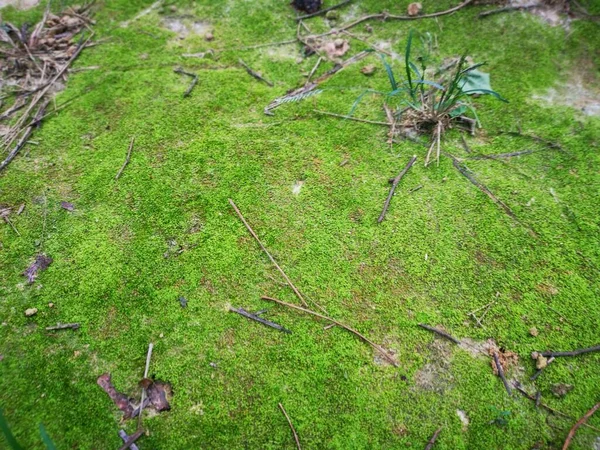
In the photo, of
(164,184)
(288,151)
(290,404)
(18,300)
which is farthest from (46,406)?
(288,151)

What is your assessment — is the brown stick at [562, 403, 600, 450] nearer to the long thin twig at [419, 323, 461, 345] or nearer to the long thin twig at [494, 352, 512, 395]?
the long thin twig at [494, 352, 512, 395]

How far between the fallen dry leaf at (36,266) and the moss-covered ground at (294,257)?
0.04m

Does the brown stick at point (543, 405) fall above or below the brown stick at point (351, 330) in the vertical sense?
below

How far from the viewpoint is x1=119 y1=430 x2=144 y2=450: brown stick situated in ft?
5.14

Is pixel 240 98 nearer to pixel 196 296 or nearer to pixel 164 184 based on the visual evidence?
pixel 164 184

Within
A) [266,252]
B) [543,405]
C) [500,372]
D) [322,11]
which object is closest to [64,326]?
[266,252]

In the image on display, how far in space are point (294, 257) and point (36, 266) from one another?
1354 mm

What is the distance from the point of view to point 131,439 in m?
1.58

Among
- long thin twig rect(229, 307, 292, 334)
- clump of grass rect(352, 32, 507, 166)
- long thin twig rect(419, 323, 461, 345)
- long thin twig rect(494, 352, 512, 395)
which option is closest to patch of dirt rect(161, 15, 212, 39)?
clump of grass rect(352, 32, 507, 166)

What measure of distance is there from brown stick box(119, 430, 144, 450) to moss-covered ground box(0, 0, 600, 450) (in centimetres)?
4

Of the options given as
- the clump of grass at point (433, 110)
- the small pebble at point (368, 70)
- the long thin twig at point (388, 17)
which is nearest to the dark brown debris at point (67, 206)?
the clump of grass at point (433, 110)

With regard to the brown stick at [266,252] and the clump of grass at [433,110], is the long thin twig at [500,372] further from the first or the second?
the clump of grass at [433,110]

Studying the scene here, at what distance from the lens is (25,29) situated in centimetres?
318

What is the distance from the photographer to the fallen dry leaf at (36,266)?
2014 millimetres
